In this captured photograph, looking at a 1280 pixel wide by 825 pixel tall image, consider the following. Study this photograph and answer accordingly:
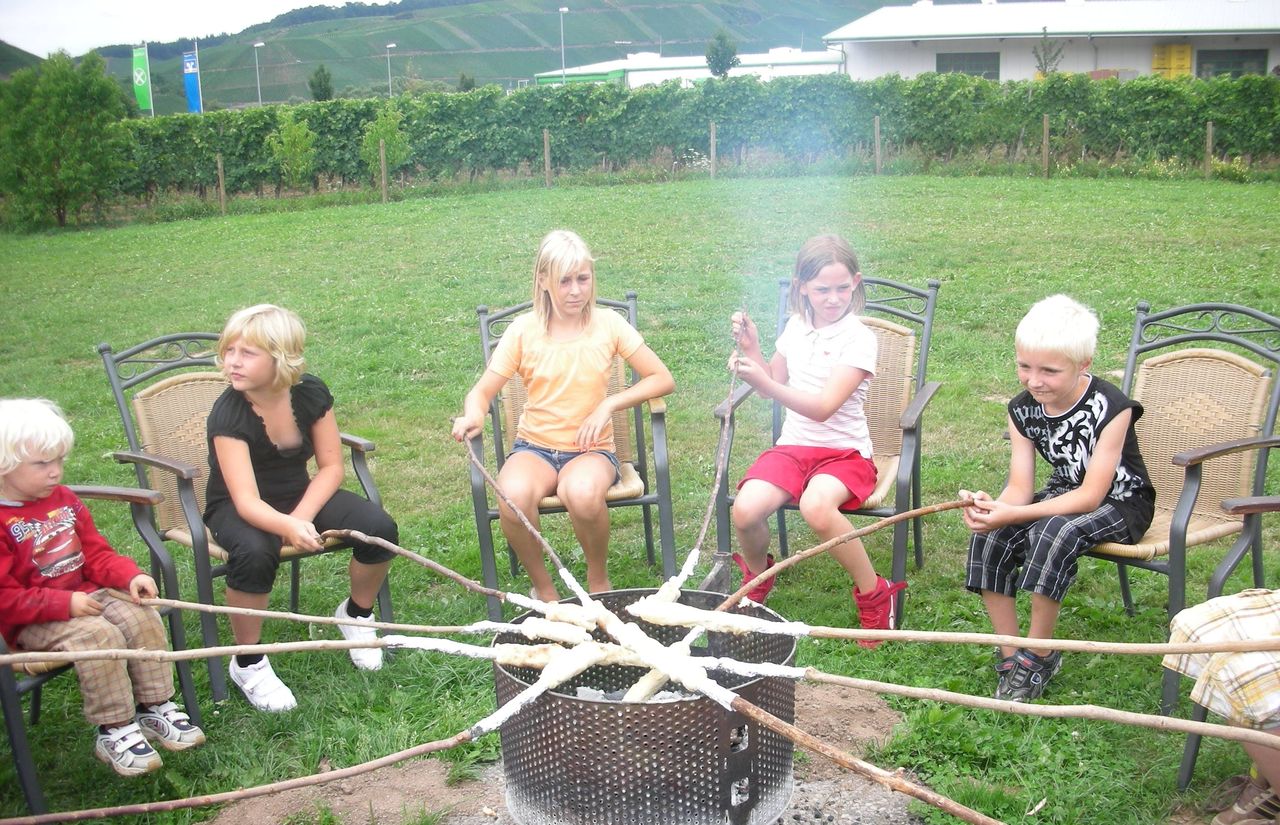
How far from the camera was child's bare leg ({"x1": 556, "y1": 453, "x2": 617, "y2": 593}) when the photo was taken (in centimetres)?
352

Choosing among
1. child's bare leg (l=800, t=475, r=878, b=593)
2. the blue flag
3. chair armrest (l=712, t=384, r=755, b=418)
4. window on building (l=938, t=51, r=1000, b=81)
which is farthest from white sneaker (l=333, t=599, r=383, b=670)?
the blue flag

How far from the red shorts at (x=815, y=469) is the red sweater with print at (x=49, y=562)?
6.20 ft

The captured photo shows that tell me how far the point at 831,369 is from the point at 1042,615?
3.23 feet

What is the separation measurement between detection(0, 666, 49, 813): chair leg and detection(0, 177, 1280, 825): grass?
0.64ft

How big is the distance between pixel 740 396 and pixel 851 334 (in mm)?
468

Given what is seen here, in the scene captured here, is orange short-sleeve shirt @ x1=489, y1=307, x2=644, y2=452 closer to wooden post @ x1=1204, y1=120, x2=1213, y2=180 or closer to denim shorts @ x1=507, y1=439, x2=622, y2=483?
denim shorts @ x1=507, y1=439, x2=622, y2=483

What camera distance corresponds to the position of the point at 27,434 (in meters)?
2.66

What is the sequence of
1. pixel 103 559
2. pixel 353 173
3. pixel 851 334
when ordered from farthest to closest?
pixel 353 173 < pixel 851 334 < pixel 103 559

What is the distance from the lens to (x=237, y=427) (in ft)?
10.8

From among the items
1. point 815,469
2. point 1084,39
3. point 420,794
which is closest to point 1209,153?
point 1084,39

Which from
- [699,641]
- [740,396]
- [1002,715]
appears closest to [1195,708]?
[1002,715]

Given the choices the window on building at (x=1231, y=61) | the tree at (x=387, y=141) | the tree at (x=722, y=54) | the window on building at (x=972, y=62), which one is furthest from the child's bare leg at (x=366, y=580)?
the tree at (x=722, y=54)

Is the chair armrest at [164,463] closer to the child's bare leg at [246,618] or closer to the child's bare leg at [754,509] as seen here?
the child's bare leg at [246,618]

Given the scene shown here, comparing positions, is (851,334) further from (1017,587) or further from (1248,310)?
(1248,310)
